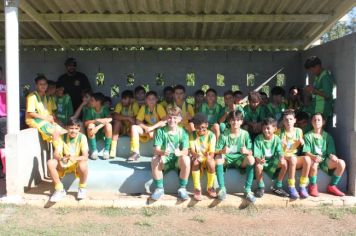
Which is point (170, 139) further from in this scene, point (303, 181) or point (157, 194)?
point (303, 181)

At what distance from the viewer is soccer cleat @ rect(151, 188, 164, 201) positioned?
18.3 feet

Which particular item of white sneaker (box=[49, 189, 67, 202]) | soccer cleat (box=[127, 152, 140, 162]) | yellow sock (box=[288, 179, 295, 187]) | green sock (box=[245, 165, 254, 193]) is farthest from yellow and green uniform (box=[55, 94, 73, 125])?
yellow sock (box=[288, 179, 295, 187])

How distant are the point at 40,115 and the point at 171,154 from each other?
2.00 m

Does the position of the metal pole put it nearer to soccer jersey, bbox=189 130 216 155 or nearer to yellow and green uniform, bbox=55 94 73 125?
yellow and green uniform, bbox=55 94 73 125

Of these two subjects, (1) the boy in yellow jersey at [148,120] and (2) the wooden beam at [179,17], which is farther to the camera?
(2) the wooden beam at [179,17]

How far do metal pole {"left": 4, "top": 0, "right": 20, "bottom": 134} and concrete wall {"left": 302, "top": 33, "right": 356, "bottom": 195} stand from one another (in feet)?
13.9

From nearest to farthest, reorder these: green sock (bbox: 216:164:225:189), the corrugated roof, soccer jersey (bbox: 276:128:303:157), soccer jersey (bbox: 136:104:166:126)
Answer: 1. green sock (bbox: 216:164:225:189)
2. soccer jersey (bbox: 276:128:303:157)
3. soccer jersey (bbox: 136:104:166:126)
4. the corrugated roof

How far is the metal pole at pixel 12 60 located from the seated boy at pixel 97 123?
1.28 m

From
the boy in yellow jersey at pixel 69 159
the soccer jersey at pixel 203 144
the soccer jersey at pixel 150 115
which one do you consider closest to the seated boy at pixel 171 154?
the soccer jersey at pixel 203 144

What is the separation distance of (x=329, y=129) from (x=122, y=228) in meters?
3.55

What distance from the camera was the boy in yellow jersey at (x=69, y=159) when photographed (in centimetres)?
557

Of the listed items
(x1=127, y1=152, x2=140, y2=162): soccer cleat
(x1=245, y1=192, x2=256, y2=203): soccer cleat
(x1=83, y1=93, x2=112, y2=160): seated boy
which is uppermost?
(x1=83, y1=93, x2=112, y2=160): seated boy

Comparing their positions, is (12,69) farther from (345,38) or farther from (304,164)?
(345,38)

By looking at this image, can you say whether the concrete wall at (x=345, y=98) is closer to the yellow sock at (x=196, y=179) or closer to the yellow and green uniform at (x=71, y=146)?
the yellow sock at (x=196, y=179)
